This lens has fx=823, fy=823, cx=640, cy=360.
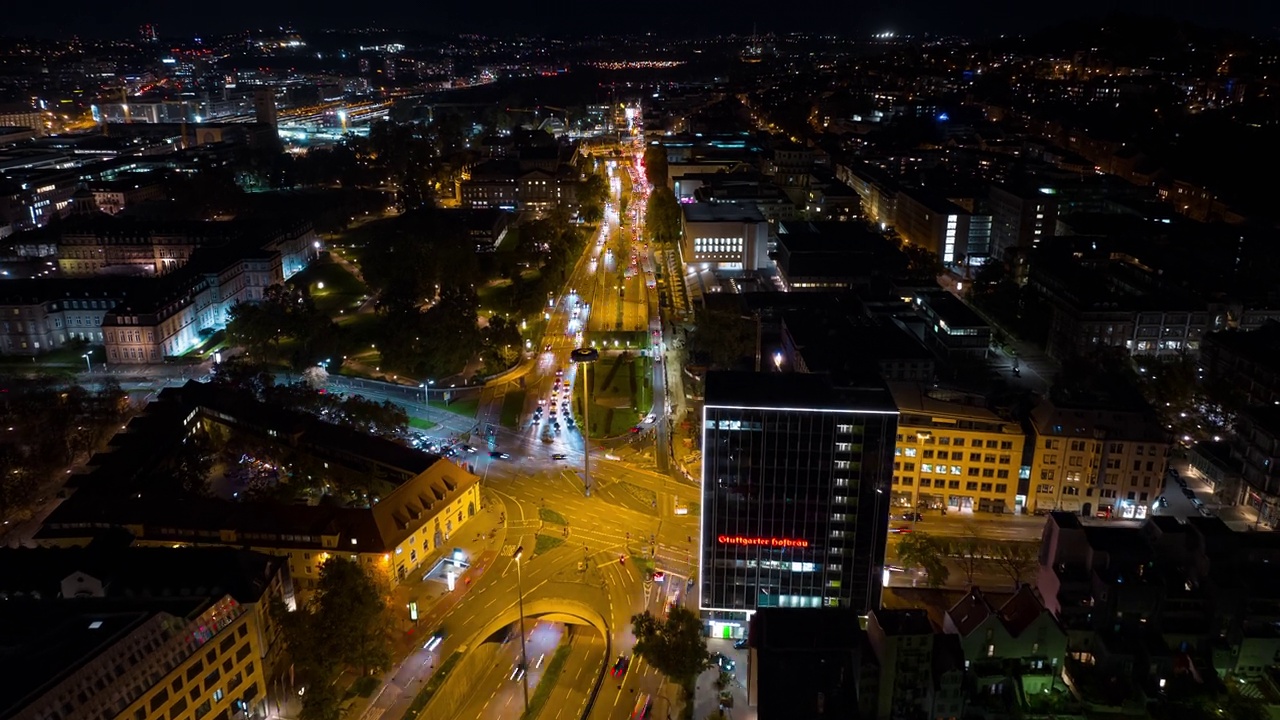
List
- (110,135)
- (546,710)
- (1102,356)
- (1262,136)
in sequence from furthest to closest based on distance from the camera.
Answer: (110,135) < (1262,136) < (1102,356) < (546,710)

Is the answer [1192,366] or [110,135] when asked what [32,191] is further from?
[1192,366]

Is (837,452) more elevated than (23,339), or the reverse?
(837,452)

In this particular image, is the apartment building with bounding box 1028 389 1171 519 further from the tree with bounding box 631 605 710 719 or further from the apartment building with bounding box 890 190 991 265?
the apartment building with bounding box 890 190 991 265

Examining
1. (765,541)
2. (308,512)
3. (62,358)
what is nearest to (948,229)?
(765,541)

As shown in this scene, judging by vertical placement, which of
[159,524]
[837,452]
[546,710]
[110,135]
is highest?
[110,135]

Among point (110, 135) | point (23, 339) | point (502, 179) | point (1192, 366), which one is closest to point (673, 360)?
point (1192, 366)

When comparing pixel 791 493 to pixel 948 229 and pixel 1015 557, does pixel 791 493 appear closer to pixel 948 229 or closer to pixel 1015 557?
pixel 1015 557
